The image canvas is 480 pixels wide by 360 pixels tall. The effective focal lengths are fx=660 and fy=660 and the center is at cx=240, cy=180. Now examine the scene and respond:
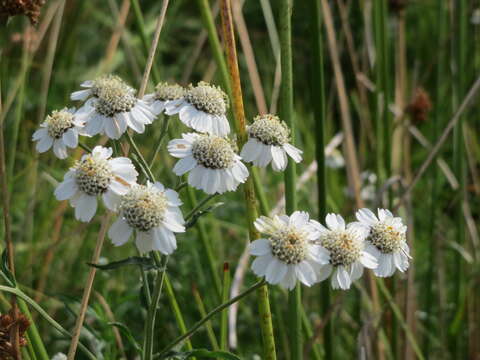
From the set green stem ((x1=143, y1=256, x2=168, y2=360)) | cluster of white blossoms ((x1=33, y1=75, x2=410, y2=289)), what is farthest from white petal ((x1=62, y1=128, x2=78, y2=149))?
green stem ((x1=143, y1=256, x2=168, y2=360))

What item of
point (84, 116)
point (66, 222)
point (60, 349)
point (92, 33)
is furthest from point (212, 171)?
point (92, 33)

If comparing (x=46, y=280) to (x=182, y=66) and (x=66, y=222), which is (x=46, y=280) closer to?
(x=66, y=222)

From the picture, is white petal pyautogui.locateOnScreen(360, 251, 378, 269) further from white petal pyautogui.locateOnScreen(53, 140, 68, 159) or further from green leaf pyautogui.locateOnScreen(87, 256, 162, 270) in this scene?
white petal pyautogui.locateOnScreen(53, 140, 68, 159)

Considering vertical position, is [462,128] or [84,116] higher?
[84,116]

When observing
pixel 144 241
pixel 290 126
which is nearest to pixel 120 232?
pixel 144 241

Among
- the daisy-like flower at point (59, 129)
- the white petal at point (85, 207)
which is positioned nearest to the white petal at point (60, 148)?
the daisy-like flower at point (59, 129)

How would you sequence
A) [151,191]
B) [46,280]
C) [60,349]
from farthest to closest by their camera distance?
[46,280]
[60,349]
[151,191]

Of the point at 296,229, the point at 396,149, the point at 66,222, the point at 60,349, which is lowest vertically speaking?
the point at 60,349
